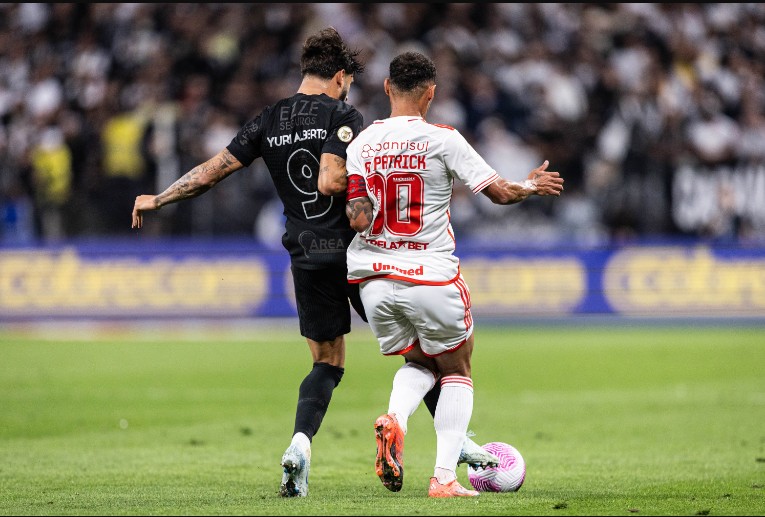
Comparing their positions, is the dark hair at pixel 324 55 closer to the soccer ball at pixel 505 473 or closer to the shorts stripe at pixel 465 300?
the shorts stripe at pixel 465 300

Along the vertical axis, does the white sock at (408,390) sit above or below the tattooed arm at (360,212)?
below

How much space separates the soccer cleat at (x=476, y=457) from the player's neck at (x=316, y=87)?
1.94m

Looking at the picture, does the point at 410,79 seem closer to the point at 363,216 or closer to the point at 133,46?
the point at 363,216

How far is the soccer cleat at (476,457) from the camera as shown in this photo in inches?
242

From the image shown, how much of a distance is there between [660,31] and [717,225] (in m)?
4.53

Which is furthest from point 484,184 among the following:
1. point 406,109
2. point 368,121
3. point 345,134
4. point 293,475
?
point 368,121

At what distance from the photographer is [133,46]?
2102 cm

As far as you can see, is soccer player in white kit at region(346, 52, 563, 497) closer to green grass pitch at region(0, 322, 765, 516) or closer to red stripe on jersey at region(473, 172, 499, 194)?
red stripe on jersey at region(473, 172, 499, 194)

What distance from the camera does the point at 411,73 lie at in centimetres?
580

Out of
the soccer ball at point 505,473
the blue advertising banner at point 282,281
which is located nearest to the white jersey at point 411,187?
the soccer ball at point 505,473

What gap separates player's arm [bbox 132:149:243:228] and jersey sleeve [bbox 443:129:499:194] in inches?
48.2

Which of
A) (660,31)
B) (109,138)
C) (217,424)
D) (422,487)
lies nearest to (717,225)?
(660,31)

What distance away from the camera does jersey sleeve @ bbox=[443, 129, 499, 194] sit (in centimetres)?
568

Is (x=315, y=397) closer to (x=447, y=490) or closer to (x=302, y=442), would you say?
(x=302, y=442)
